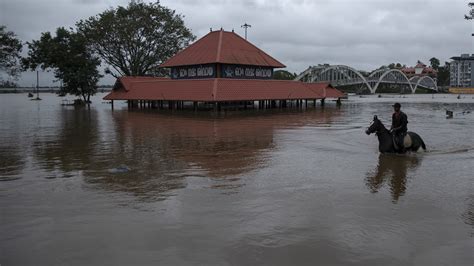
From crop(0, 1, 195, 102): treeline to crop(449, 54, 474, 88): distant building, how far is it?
Answer: 14218 cm

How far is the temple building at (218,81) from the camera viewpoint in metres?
39.7

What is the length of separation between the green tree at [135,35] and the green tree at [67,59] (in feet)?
6.21

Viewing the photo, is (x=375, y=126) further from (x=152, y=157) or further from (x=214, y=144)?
(x=152, y=157)

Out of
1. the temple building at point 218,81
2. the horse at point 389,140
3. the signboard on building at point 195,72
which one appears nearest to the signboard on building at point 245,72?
the temple building at point 218,81

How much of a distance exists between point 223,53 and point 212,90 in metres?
7.21

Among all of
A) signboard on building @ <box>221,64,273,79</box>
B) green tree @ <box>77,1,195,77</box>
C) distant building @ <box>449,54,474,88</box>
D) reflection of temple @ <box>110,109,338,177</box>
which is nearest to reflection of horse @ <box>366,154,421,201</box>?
reflection of temple @ <box>110,109,338,177</box>

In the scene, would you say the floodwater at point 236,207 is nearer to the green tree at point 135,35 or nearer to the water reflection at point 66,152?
the water reflection at point 66,152

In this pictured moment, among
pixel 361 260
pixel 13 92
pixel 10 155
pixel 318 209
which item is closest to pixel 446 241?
pixel 361 260

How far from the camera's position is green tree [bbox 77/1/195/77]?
54.7 metres

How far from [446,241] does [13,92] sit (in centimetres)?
21509

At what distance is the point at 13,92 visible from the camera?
193 meters

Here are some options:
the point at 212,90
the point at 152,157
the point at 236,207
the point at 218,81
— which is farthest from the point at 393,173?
the point at 218,81

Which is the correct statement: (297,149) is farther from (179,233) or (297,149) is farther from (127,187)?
(179,233)

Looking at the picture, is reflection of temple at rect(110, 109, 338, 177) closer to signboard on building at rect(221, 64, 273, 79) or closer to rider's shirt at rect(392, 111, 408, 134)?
rider's shirt at rect(392, 111, 408, 134)
